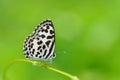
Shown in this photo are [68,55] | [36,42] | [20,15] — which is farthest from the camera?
[20,15]

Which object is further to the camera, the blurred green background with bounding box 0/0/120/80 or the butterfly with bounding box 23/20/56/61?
the blurred green background with bounding box 0/0/120/80

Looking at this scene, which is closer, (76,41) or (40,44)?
(40,44)

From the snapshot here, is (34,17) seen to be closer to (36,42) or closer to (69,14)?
(69,14)

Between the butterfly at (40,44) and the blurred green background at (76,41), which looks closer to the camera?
the butterfly at (40,44)

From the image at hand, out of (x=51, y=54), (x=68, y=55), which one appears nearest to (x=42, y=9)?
(x=68, y=55)
